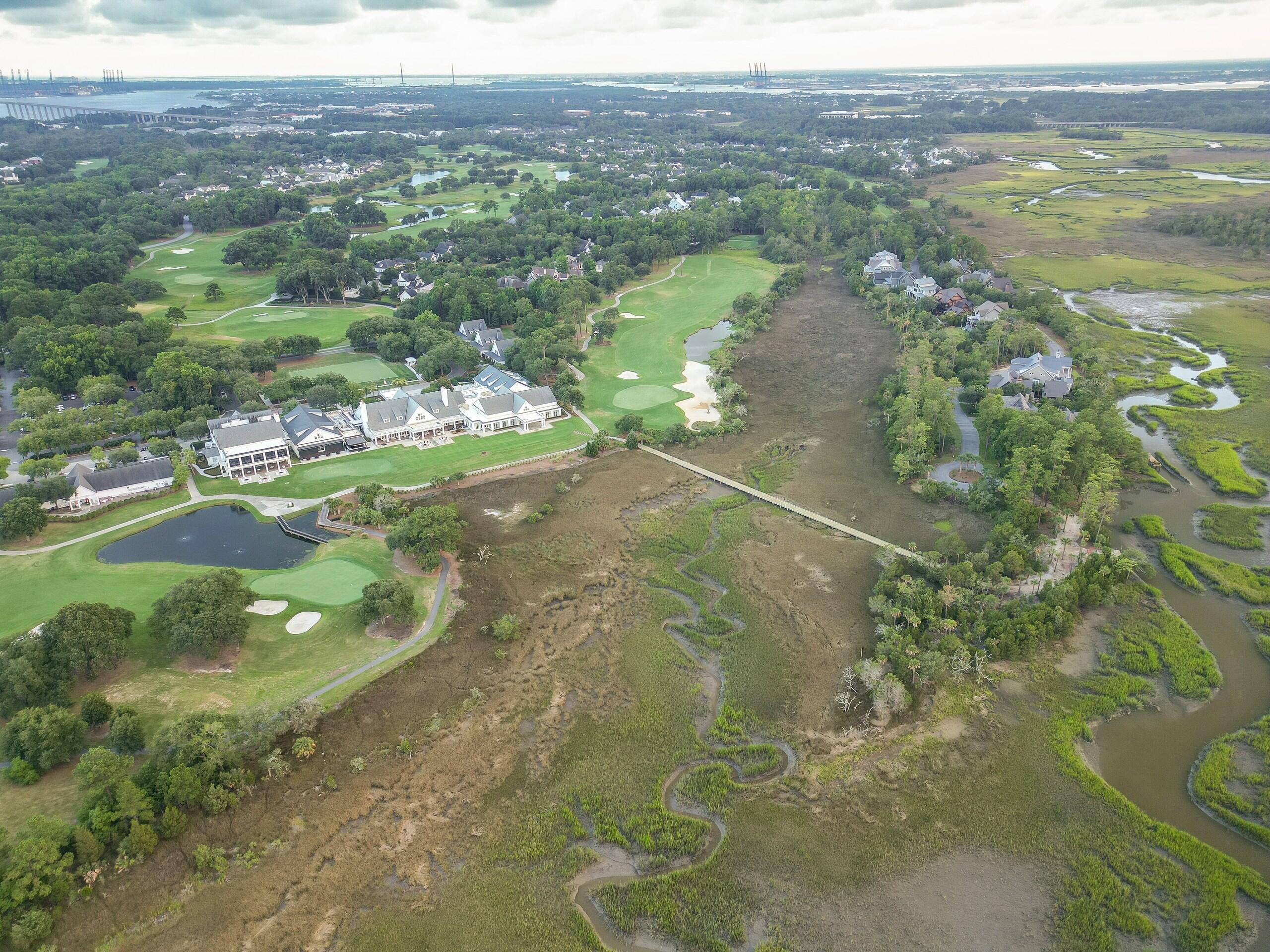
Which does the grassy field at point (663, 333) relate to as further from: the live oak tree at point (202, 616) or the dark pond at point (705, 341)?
the live oak tree at point (202, 616)

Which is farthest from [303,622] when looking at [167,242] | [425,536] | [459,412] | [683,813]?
[167,242]

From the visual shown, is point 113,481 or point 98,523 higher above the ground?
point 113,481

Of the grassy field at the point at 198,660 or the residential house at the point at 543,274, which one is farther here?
the residential house at the point at 543,274

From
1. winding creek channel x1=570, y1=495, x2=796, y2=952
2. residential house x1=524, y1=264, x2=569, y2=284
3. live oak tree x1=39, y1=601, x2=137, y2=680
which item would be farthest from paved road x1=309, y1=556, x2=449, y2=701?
residential house x1=524, y1=264, x2=569, y2=284

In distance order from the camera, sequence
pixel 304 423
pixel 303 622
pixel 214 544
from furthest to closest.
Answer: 1. pixel 304 423
2. pixel 214 544
3. pixel 303 622

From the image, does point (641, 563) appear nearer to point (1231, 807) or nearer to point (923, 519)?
point (923, 519)

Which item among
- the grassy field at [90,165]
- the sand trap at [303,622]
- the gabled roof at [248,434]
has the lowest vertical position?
the sand trap at [303,622]

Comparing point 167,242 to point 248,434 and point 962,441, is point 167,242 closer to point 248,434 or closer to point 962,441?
→ point 248,434

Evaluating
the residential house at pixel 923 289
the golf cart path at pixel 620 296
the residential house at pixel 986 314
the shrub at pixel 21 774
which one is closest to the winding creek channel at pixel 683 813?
the shrub at pixel 21 774
